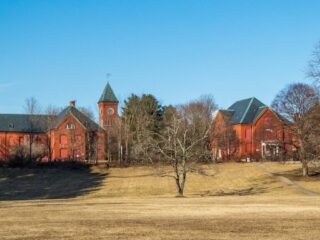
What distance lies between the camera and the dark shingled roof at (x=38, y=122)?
332ft

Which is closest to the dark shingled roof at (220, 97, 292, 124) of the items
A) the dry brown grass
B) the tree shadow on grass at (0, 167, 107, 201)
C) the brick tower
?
the dry brown grass

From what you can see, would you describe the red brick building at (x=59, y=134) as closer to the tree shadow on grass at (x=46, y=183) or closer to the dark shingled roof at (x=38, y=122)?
the dark shingled roof at (x=38, y=122)

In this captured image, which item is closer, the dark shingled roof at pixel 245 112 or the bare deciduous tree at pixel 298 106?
the bare deciduous tree at pixel 298 106

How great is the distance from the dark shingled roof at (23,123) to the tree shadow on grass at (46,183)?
1125 inches

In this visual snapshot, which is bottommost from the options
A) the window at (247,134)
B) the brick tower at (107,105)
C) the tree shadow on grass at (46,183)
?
the tree shadow on grass at (46,183)

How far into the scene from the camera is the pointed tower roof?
386 feet

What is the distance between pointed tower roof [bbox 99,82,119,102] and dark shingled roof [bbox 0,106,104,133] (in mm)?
13272

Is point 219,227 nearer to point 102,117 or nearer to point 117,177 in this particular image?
point 117,177

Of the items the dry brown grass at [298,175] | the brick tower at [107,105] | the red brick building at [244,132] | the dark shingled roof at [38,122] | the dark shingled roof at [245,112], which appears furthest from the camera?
the brick tower at [107,105]

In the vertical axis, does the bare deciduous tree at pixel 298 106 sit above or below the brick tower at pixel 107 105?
below

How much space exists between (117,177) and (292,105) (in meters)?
23.8

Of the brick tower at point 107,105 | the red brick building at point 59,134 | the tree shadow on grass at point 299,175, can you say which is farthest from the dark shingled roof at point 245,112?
the brick tower at point 107,105

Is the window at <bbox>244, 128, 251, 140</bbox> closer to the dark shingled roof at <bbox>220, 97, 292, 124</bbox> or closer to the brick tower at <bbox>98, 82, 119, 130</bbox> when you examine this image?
the dark shingled roof at <bbox>220, 97, 292, 124</bbox>

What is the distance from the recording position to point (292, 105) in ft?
219
